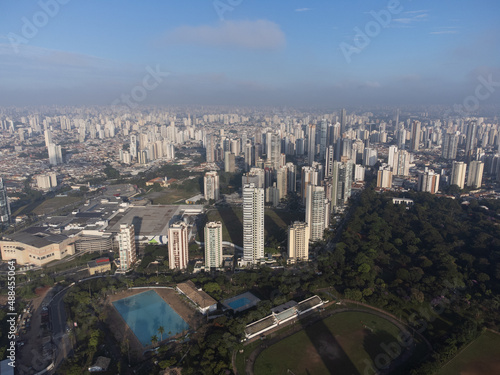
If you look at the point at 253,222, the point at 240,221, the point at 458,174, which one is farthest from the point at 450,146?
the point at 253,222

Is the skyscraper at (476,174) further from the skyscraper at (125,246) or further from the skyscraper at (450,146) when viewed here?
the skyscraper at (125,246)

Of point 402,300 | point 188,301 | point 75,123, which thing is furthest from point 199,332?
point 75,123

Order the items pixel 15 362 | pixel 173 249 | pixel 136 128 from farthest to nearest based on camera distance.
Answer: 1. pixel 136 128
2. pixel 173 249
3. pixel 15 362

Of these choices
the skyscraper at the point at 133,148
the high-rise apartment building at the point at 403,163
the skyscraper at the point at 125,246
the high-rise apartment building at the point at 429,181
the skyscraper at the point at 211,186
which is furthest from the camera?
the skyscraper at the point at 133,148

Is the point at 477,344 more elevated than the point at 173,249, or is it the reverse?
the point at 173,249

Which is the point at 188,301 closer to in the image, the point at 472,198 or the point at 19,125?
the point at 472,198

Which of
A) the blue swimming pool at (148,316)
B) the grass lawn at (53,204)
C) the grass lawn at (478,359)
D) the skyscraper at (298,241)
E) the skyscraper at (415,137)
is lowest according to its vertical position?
the grass lawn at (478,359)

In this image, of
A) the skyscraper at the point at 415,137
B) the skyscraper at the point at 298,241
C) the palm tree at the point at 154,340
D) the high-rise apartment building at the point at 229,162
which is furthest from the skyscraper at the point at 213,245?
the skyscraper at the point at 415,137

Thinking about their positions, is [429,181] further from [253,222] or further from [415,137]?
[415,137]
